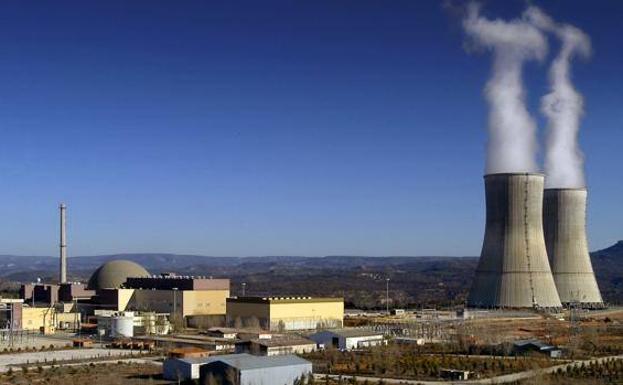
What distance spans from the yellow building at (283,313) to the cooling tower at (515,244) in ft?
27.2

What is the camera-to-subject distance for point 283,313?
44656mm

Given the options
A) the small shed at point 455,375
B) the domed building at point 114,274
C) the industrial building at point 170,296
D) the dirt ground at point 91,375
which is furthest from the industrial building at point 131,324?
the small shed at point 455,375

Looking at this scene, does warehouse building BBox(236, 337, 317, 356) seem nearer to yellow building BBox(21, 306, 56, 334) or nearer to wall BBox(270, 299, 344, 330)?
wall BBox(270, 299, 344, 330)

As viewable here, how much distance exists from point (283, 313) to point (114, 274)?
1445cm

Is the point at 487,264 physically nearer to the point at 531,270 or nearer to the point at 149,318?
the point at 531,270

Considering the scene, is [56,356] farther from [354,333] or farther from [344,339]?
[354,333]

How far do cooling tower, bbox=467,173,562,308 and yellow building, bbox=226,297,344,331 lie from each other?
829cm

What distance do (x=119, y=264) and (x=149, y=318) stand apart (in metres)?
13.2

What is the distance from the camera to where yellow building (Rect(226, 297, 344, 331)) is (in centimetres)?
4412

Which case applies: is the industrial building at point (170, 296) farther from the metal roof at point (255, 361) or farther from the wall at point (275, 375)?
the wall at point (275, 375)

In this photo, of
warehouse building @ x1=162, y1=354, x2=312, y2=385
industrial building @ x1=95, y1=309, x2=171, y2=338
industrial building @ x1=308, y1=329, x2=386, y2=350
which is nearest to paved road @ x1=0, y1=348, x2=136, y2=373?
industrial building @ x1=95, y1=309, x2=171, y2=338

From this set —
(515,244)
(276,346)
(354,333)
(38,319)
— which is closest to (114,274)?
(38,319)

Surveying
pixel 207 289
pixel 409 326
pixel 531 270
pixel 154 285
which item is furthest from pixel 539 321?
pixel 154 285

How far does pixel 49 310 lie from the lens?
46125 mm
